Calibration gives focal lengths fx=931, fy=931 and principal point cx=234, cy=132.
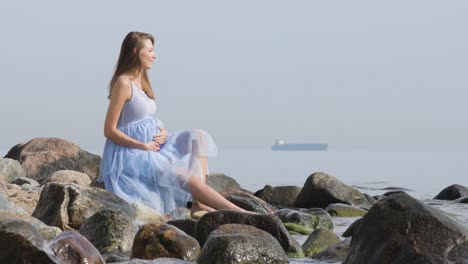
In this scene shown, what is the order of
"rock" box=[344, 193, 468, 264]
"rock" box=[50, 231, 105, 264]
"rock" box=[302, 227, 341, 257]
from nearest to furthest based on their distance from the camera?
"rock" box=[50, 231, 105, 264]
"rock" box=[344, 193, 468, 264]
"rock" box=[302, 227, 341, 257]

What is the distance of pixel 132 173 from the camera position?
10461 millimetres

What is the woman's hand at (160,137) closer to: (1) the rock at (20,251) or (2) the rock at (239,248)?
(2) the rock at (239,248)

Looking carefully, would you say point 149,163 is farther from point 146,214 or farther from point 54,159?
point 54,159

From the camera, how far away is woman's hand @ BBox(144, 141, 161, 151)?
34.2 ft

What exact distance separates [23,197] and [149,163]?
73.5 inches

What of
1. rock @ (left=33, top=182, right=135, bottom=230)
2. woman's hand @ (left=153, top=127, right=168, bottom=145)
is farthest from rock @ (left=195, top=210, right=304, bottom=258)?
woman's hand @ (left=153, top=127, right=168, bottom=145)

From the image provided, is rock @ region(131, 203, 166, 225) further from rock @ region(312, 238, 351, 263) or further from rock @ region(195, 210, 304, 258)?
rock @ region(312, 238, 351, 263)

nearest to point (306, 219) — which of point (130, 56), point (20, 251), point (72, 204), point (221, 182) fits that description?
point (130, 56)

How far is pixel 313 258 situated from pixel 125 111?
326 cm

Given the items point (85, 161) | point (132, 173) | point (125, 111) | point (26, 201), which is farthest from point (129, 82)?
point (85, 161)

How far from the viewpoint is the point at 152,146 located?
10.5 m

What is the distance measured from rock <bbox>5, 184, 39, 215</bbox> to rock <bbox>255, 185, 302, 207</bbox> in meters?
4.94

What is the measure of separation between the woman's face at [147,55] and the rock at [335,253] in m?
3.35

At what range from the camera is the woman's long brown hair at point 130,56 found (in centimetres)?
1041
